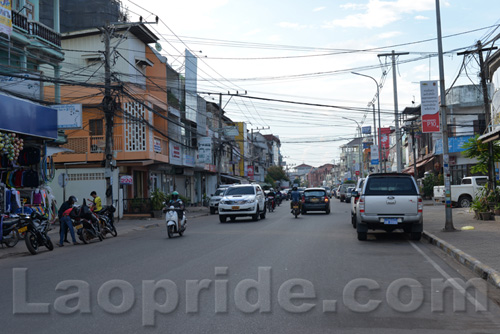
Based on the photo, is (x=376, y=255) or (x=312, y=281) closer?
(x=312, y=281)

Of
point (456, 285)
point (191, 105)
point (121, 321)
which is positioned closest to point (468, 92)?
point (191, 105)

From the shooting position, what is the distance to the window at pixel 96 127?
1352 inches

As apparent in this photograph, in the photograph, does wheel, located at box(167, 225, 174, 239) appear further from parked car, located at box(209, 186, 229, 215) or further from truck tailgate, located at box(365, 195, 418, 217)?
parked car, located at box(209, 186, 229, 215)

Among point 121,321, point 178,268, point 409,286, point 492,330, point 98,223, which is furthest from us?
point 98,223

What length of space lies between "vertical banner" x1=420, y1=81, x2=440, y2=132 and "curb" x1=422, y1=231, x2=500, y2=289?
5340 millimetres

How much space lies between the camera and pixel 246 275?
965 centimetres

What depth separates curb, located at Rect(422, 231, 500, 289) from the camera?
8.96 metres

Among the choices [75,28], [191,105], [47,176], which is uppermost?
[75,28]

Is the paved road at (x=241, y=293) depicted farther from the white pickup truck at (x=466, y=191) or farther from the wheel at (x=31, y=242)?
the white pickup truck at (x=466, y=191)

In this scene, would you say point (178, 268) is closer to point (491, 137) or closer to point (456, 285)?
point (456, 285)

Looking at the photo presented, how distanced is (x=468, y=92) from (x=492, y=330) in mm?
47339

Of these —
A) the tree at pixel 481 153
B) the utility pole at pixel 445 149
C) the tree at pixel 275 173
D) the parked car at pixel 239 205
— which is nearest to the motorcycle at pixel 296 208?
the parked car at pixel 239 205

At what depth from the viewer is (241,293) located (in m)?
8.05

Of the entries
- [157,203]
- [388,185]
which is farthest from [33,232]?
[157,203]
